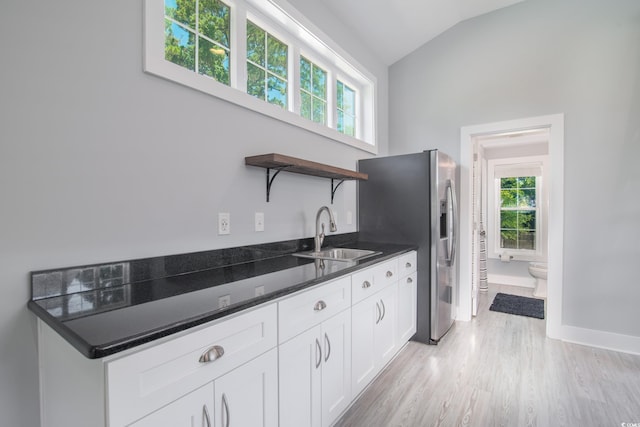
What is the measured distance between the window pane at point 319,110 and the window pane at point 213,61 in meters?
0.94

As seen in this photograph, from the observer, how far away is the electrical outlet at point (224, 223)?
1722mm

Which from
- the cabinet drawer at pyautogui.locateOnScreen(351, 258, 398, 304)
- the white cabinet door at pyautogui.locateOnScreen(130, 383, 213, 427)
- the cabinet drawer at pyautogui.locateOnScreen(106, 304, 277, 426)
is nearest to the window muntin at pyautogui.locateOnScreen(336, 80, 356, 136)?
the cabinet drawer at pyautogui.locateOnScreen(351, 258, 398, 304)

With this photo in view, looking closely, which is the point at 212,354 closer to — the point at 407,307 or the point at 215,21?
the point at 215,21

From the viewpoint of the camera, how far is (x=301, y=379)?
1.37 metres

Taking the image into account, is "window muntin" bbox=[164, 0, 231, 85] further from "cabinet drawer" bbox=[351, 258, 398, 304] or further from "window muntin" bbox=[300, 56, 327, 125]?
"cabinet drawer" bbox=[351, 258, 398, 304]

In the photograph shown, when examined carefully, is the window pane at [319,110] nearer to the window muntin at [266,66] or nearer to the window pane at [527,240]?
the window muntin at [266,66]

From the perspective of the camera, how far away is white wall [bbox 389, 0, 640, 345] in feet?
8.46

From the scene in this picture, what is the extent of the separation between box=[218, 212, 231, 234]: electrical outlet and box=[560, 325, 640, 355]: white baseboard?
3.08 metres

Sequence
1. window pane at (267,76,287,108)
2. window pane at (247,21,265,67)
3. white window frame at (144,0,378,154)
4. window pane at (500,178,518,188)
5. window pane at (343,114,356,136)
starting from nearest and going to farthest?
white window frame at (144,0,378,154), window pane at (247,21,265,67), window pane at (267,76,287,108), window pane at (343,114,356,136), window pane at (500,178,518,188)

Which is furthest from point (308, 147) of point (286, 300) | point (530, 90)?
point (530, 90)

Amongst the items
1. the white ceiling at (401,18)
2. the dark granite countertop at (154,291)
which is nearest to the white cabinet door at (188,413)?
the dark granite countertop at (154,291)

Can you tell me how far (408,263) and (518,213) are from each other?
3.34 m

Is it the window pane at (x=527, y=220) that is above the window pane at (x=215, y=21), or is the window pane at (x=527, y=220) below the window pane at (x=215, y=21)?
below

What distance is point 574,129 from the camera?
277 centimetres
